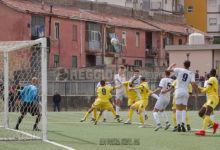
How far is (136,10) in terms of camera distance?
62469 millimetres

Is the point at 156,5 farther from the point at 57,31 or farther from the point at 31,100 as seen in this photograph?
the point at 31,100

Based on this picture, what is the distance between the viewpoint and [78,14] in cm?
5072

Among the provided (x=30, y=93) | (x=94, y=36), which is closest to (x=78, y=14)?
(x=94, y=36)

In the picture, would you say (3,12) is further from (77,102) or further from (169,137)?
(169,137)

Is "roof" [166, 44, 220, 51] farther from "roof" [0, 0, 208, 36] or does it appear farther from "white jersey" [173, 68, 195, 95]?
"white jersey" [173, 68, 195, 95]

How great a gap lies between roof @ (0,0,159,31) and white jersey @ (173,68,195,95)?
31.8m

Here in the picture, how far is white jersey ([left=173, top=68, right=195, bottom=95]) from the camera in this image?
14344 mm

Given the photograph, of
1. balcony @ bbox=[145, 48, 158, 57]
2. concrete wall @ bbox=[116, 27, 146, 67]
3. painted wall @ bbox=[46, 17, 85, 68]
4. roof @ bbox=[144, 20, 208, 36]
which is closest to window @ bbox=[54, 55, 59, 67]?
painted wall @ bbox=[46, 17, 85, 68]

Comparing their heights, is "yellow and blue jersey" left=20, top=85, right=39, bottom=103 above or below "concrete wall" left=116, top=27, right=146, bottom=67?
below

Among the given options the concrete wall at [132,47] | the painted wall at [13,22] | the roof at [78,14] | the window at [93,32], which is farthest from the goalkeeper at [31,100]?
the concrete wall at [132,47]

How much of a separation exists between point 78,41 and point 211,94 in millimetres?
37367

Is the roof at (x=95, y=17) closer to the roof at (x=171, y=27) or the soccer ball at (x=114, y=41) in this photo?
the roof at (x=171, y=27)

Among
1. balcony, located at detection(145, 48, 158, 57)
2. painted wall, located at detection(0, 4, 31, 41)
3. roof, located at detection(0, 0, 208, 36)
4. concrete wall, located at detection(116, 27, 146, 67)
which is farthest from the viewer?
balcony, located at detection(145, 48, 158, 57)

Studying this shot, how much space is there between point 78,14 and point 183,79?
37.2 meters
